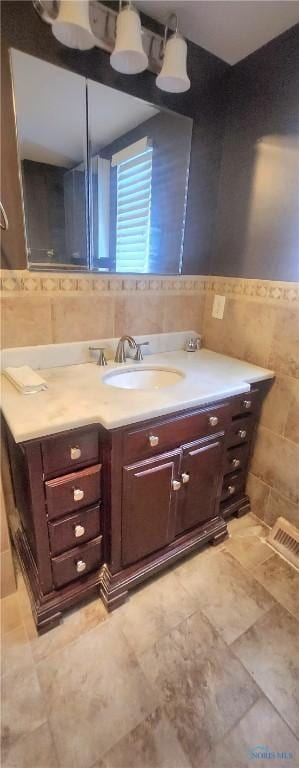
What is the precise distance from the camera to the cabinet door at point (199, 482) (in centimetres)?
117

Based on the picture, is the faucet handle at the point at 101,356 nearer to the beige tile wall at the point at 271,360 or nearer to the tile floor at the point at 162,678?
the beige tile wall at the point at 271,360

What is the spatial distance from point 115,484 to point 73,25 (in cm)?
138

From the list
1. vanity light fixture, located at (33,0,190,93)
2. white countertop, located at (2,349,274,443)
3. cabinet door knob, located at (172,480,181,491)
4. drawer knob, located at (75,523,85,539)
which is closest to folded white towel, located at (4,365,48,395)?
white countertop, located at (2,349,274,443)

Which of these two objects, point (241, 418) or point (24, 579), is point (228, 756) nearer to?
point (24, 579)

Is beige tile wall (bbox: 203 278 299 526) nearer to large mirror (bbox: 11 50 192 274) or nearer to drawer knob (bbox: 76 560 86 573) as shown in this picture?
large mirror (bbox: 11 50 192 274)

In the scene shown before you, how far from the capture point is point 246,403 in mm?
1320

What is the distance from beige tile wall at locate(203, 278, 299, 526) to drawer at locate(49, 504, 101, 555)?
87 centimetres

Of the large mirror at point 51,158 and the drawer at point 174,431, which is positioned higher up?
the large mirror at point 51,158

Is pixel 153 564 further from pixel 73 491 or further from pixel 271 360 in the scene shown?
pixel 271 360

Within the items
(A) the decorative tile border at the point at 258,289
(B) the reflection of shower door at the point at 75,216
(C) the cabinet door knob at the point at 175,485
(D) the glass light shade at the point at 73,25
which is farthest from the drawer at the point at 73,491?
(D) the glass light shade at the point at 73,25

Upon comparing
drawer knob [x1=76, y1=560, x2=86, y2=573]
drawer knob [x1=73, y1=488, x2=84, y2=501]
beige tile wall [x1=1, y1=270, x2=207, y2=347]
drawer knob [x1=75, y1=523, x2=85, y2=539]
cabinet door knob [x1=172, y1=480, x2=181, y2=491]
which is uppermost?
beige tile wall [x1=1, y1=270, x2=207, y2=347]

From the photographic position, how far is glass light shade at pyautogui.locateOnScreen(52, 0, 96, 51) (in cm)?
91

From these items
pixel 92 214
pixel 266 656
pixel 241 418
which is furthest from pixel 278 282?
pixel 266 656

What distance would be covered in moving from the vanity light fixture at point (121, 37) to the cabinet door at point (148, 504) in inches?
52.6
